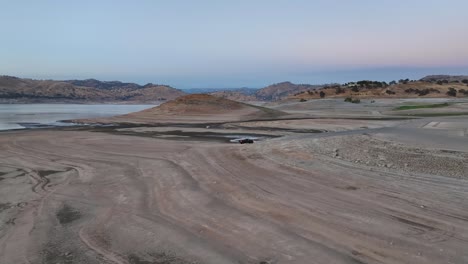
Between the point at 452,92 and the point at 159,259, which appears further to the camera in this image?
the point at 452,92

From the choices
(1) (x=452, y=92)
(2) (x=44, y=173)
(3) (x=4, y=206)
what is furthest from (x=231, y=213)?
(1) (x=452, y=92)

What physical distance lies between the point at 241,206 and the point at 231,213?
441mm

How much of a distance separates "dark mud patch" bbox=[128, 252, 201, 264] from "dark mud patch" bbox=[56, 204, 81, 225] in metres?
2.26

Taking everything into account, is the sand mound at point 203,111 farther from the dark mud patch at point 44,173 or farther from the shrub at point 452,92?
the shrub at point 452,92

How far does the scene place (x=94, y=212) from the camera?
7.91 metres

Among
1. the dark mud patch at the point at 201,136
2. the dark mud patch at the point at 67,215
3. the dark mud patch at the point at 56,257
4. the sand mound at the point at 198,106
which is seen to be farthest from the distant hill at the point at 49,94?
the dark mud patch at the point at 56,257

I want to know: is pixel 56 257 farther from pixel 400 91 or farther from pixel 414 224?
pixel 400 91

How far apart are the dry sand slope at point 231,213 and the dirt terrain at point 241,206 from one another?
0.02 meters

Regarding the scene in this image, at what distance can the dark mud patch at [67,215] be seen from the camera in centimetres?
743

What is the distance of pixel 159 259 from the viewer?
18.4ft

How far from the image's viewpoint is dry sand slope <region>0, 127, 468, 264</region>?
5.70 m

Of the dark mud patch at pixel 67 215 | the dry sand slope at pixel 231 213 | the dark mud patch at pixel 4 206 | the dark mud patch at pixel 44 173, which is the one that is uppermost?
the dry sand slope at pixel 231 213

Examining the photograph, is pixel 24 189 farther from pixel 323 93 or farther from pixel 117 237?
pixel 323 93

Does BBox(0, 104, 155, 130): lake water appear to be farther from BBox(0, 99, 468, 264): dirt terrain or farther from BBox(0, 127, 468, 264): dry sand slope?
BBox(0, 127, 468, 264): dry sand slope
